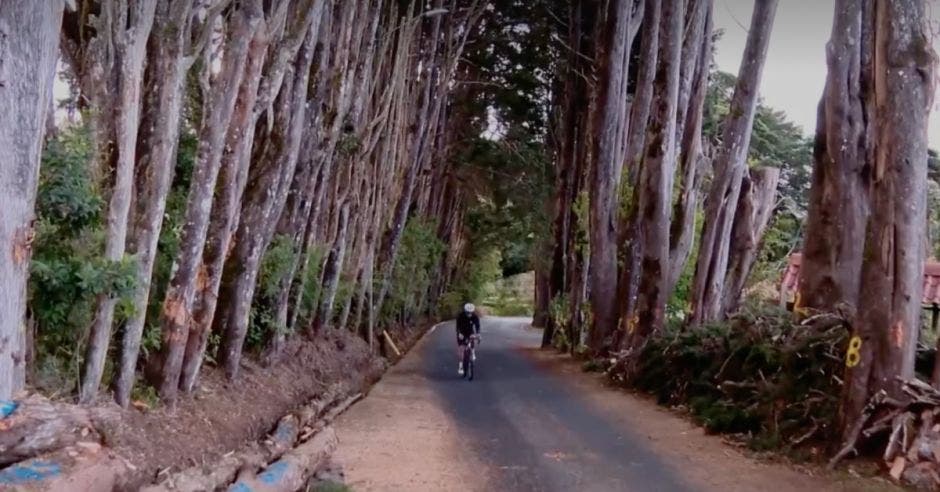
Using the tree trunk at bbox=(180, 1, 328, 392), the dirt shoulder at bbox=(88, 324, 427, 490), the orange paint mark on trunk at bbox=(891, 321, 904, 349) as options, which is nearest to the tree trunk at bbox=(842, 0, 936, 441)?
the orange paint mark on trunk at bbox=(891, 321, 904, 349)

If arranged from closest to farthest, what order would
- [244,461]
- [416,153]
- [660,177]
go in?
1. [244,461]
2. [660,177]
3. [416,153]

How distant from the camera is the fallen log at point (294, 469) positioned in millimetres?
7844

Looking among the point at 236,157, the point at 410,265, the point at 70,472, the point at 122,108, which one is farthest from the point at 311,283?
the point at 410,265

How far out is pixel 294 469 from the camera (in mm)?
8594

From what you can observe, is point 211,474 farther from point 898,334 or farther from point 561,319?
point 561,319

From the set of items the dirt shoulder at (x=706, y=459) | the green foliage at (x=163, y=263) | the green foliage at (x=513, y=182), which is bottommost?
the dirt shoulder at (x=706, y=459)

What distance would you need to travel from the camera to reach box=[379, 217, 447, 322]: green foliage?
2962 centimetres

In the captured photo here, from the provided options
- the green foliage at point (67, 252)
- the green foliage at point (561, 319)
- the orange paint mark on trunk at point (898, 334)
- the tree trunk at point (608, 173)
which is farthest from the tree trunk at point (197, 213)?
the green foliage at point (561, 319)

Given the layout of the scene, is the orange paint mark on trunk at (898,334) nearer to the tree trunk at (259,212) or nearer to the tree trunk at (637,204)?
the tree trunk at (259,212)

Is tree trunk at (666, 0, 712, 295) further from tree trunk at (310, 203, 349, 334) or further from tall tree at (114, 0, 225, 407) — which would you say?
tall tree at (114, 0, 225, 407)

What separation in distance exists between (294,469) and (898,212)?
20.6 ft

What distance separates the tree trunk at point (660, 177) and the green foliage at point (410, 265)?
→ 43.3 ft

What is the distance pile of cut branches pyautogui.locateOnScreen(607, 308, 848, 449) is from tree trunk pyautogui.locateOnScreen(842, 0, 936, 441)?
0.98 m

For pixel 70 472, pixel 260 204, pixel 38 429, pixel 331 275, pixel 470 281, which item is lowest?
pixel 70 472
